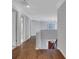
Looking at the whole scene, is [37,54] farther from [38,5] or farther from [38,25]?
[38,25]

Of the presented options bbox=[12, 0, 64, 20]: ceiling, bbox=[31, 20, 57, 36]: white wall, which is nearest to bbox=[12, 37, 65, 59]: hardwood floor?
bbox=[12, 0, 64, 20]: ceiling

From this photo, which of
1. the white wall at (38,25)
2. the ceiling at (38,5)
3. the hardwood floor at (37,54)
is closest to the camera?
the hardwood floor at (37,54)

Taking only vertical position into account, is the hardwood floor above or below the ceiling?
below

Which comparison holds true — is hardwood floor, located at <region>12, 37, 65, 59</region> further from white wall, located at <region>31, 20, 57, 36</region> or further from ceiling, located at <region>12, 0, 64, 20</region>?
white wall, located at <region>31, 20, 57, 36</region>

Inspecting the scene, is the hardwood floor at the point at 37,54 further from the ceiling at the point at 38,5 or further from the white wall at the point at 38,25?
the white wall at the point at 38,25

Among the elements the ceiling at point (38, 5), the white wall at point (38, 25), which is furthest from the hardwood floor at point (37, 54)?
the white wall at point (38, 25)

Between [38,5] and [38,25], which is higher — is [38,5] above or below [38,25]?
above

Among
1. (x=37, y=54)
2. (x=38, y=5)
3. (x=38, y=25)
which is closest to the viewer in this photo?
(x=37, y=54)

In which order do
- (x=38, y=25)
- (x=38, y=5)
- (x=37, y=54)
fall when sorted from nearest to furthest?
(x=37, y=54), (x=38, y=5), (x=38, y=25)

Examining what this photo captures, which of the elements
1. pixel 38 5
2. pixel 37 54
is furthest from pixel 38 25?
pixel 37 54
